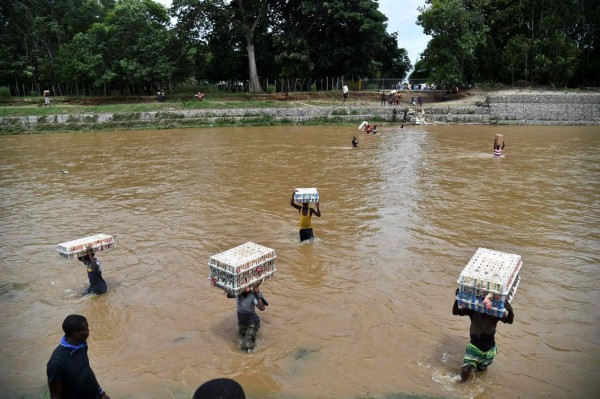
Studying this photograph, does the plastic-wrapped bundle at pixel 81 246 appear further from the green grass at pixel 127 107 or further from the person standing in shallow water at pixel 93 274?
the green grass at pixel 127 107

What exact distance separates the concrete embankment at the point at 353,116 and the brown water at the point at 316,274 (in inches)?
613

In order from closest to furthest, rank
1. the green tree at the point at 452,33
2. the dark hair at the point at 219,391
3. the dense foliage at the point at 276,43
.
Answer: the dark hair at the point at 219,391 → the green tree at the point at 452,33 → the dense foliage at the point at 276,43

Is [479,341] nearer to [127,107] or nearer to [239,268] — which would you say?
[239,268]

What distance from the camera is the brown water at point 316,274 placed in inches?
221

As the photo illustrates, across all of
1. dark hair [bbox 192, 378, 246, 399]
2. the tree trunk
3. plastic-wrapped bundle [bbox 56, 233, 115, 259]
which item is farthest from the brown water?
the tree trunk

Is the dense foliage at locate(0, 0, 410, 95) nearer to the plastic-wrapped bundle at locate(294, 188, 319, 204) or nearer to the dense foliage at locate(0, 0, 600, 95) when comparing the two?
the dense foliage at locate(0, 0, 600, 95)

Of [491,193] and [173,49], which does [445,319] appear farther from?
[173,49]

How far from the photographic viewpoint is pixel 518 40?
40.8 metres

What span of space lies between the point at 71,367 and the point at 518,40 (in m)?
46.3

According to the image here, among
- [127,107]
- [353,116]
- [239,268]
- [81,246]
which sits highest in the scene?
[127,107]

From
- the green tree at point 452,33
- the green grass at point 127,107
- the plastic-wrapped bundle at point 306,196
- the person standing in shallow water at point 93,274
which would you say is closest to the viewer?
the person standing in shallow water at point 93,274

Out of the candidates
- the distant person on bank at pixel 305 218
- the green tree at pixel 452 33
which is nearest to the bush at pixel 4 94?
the green tree at pixel 452 33

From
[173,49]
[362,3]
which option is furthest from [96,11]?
[362,3]

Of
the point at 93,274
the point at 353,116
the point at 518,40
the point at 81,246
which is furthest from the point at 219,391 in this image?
the point at 518,40
